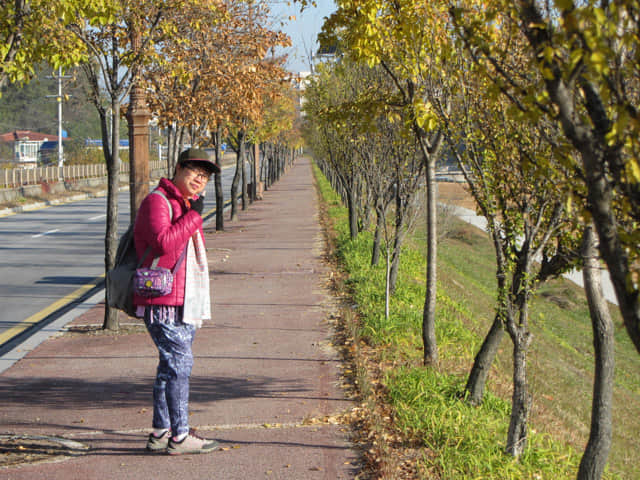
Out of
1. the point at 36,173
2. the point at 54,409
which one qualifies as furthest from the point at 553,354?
the point at 36,173

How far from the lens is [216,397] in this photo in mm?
6547

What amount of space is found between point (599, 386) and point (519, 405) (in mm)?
750

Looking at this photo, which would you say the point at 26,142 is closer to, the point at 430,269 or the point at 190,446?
the point at 430,269

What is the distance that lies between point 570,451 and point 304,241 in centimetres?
1422

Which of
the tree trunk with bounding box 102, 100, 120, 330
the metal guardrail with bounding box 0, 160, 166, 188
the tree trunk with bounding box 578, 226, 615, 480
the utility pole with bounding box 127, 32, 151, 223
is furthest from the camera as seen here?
the metal guardrail with bounding box 0, 160, 166, 188

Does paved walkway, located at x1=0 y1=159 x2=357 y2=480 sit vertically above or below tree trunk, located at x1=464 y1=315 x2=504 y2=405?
below

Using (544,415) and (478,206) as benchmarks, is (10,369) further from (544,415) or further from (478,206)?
(544,415)

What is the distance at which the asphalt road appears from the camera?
1109cm

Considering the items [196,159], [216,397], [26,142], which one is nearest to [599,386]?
[196,159]

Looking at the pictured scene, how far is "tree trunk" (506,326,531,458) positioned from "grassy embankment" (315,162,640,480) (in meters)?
0.11

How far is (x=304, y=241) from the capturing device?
64.5ft

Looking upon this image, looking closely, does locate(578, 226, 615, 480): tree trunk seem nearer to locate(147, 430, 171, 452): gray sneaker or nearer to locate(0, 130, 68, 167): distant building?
locate(147, 430, 171, 452): gray sneaker

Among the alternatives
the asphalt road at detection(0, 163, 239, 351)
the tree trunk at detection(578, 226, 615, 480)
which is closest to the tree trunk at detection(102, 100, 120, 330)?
the asphalt road at detection(0, 163, 239, 351)

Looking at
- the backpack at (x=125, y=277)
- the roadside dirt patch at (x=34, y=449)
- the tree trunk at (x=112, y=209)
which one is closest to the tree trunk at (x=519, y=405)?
the backpack at (x=125, y=277)
